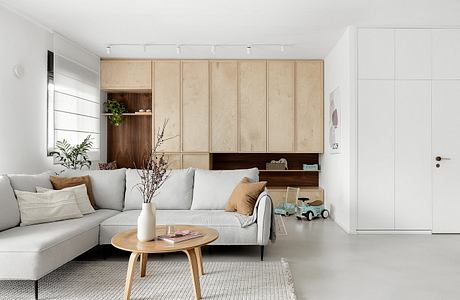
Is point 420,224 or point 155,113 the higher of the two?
point 155,113

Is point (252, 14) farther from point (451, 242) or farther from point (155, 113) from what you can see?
point (451, 242)

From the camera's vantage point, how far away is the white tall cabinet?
4988 mm

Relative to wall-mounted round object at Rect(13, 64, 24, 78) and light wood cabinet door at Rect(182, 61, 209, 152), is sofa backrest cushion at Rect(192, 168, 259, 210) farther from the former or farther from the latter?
wall-mounted round object at Rect(13, 64, 24, 78)

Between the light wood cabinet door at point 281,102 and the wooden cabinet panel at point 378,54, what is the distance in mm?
1851

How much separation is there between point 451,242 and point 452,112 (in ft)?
5.44

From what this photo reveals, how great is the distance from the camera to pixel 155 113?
6.73 meters

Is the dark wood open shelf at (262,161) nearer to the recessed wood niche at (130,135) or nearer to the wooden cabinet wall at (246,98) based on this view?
the wooden cabinet wall at (246,98)

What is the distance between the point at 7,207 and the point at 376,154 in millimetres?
4206

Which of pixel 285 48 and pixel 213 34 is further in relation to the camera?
pixel 285 48

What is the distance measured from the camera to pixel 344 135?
5.27 m

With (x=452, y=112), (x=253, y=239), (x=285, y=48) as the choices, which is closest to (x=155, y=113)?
(x=285, y=48)

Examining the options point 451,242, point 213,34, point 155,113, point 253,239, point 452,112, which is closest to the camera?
point 253,239

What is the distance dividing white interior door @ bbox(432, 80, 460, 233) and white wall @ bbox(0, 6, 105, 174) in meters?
5.07

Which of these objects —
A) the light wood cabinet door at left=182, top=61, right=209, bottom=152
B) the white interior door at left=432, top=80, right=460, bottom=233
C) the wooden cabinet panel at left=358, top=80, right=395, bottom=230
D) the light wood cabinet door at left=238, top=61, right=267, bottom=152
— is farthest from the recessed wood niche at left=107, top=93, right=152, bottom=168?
the white interior door at left=432, top=80, right=460, bottom=233
